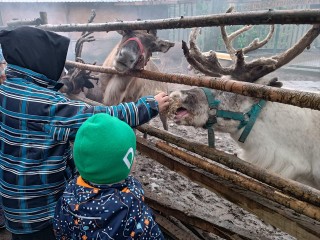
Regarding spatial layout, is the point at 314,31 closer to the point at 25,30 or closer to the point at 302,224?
the point at 302,224

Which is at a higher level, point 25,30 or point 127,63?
point 25,30

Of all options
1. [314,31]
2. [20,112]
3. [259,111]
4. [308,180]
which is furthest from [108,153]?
[308,180]

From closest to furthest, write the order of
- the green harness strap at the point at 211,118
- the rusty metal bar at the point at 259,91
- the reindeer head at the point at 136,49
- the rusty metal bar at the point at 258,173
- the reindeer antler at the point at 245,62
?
the rusty metal bar at the point at 259,91 → the rusty metal bar at the point at 258,173 → the reindeer antler at the point at 245,62 → the green harness strap at the point at 211,118 → the reindeer head at the point at 136,49

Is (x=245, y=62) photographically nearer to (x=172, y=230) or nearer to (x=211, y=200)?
(x=172, y=230)

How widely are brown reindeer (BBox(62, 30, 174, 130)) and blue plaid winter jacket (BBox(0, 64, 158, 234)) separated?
139cm

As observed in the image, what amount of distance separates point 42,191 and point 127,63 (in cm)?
179

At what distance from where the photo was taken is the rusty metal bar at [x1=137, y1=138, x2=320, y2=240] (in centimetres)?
167

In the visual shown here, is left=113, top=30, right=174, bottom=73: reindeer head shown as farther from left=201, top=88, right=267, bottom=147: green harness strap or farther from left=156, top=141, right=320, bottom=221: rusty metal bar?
left=156, top=141, right=320, bottom=221: rusty metal bar

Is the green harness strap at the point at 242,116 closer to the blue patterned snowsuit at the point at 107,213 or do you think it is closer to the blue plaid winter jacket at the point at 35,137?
the blue plaid winter jacket at the point at 35,137

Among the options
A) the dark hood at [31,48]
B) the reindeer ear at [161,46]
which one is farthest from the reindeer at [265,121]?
the reindeer ear at [161,46]

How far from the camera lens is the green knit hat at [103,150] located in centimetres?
136

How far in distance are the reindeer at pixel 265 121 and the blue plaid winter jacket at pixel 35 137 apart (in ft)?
2.31

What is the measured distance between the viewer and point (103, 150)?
1350 millimetres

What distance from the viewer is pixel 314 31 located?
1996 millimetres
